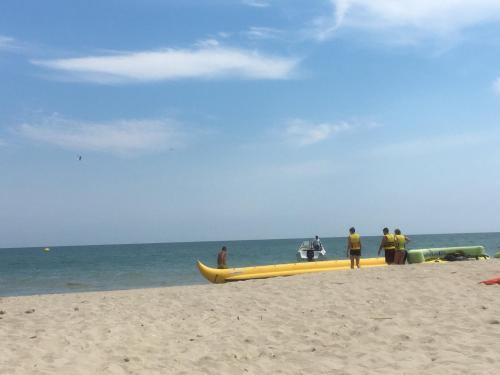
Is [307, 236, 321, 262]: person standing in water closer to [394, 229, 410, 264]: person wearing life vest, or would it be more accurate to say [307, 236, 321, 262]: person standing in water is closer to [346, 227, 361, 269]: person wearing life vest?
[394, 229, 410, 264]: person wearing life vest

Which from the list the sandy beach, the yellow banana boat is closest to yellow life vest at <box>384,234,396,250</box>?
the yellow banana boat

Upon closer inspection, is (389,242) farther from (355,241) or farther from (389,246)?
(355,241)

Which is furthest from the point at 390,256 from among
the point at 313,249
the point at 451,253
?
the point at 313,249

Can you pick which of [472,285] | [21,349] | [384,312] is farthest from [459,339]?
[21,349]

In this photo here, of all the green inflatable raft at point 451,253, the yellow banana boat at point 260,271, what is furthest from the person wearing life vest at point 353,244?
the green inflatable raft at point 451,253

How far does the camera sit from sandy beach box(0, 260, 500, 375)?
20.3 feet

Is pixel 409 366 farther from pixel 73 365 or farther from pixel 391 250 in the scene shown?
pixel 391 250

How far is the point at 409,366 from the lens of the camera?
582 cm

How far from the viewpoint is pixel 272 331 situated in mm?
7820

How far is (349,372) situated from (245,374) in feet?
3.97

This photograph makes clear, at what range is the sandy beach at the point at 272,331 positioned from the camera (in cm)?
620

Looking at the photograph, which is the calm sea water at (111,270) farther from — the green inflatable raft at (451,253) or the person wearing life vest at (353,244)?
the person wearing life vest at (353,244)

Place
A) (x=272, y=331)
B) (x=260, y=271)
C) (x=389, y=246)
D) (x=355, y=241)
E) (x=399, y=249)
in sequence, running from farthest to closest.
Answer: (x=260, y=271) → (x=389, y=246) → (x=399, y=249) → (x=355, y=241) → (x=272, y=331)

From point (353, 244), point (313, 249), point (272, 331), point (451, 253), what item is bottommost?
point (272, 331)
